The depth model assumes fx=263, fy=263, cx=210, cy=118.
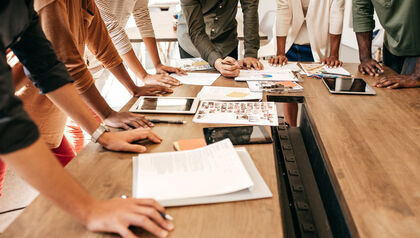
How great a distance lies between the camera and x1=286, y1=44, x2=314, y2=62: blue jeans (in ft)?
6.73

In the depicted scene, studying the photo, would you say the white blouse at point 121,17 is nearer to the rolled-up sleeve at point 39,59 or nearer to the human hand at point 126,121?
the human hand at point 126,121

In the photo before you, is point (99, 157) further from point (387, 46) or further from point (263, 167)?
point (387, 46)

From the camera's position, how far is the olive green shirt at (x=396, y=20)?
51.5 inches

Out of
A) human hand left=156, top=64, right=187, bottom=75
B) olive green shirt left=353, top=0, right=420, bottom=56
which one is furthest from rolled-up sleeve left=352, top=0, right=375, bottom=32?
human hand left=156, top=64, right=187, bottom=75

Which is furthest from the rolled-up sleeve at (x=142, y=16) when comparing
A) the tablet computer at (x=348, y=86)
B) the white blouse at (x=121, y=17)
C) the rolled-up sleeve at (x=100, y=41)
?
the tablet computer at (x=348, y=86)

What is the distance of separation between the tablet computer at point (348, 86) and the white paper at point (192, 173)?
73cm

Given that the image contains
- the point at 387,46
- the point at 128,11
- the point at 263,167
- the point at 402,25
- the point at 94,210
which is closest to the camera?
the point at 94,210

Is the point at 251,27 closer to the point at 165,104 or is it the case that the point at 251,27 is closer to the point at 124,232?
the point at 165,104

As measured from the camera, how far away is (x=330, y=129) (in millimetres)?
881

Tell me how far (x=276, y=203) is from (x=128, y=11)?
4.51 ft

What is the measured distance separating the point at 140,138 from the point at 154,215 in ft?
1.14

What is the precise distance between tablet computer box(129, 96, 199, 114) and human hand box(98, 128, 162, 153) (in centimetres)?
21

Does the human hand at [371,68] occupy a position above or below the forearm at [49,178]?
below

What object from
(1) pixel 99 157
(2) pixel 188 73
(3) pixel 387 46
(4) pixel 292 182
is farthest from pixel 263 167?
(3) pixel 387 46
